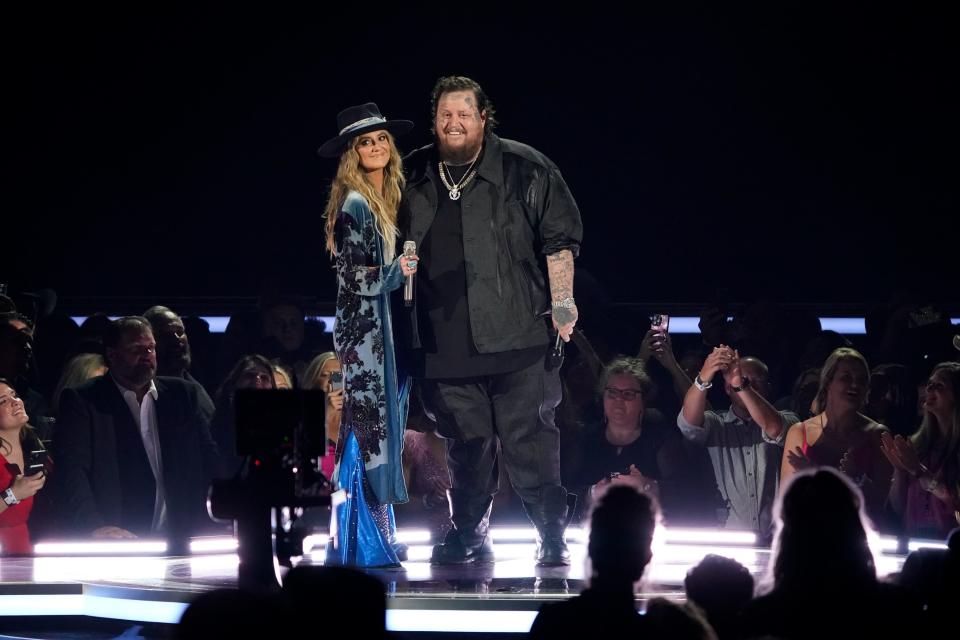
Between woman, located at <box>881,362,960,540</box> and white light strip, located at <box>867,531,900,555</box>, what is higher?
woman, located at <box>881,362,960,540</box>

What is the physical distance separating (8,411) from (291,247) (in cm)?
318

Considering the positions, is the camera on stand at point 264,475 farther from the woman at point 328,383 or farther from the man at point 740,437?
the man at point 740,437

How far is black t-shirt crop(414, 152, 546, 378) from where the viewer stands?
496 centimetres

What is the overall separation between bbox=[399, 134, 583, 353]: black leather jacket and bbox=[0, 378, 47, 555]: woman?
1760 millimetres

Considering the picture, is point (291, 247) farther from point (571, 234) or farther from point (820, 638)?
point (820, 638)

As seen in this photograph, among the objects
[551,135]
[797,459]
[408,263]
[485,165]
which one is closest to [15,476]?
[408,263]

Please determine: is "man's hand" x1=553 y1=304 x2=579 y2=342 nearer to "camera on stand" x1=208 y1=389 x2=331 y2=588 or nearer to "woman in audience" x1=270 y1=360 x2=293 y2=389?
"camera on stand" x1=208 y1=389 x2=331 y2=588

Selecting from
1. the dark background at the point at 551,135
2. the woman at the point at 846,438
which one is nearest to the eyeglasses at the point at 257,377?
the woman at the point at 846,438

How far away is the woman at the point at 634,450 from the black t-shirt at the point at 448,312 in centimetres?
122

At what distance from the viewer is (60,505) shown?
5938 millimetres

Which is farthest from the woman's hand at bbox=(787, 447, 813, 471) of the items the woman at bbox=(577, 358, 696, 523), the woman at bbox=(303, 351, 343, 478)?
the woman at bbox=(303, 351, 343, 478)

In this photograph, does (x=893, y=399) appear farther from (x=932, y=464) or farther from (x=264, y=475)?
(x=264, y=475)

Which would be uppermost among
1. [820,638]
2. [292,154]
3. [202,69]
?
[202,69]

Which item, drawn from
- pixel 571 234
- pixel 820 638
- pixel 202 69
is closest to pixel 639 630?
pixel 820 638
